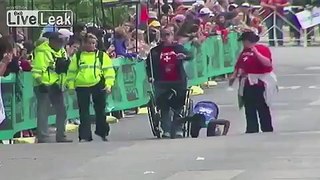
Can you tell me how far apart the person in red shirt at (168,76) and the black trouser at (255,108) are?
1095mm

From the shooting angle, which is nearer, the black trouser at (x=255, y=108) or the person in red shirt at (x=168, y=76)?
the black trouser at (x=255, y=108)

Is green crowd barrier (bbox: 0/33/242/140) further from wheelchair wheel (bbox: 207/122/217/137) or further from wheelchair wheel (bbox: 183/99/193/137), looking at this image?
wheelchair wheel (bbox: 207/122/217/137)

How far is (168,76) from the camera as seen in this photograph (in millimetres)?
16266

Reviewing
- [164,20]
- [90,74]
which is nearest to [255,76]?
[90,74]

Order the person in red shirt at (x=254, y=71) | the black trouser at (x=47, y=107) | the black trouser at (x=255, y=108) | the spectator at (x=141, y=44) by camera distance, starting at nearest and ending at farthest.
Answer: the person in red shirt at (x=254, y=71), the black trouser at (x=255, y=108), the black trouser at (x=47, y=107), the spectator at (x=141, y=44)

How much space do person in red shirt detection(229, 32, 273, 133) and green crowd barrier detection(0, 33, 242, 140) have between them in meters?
3.38

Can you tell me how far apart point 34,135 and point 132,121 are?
2.77 metres

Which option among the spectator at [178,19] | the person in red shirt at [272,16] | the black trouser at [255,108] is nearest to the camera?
the black trouser at [255,108]

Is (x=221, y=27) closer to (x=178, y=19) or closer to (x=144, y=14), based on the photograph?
(x=178, y=19)

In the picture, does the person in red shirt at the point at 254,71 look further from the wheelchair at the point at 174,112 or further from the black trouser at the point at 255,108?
the wheelchair at the point at 174,112

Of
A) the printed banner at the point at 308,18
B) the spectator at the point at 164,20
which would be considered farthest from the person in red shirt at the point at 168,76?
the printed banner at the point at 308,18

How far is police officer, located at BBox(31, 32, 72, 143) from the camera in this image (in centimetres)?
1612

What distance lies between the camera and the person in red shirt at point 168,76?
16.2 meters

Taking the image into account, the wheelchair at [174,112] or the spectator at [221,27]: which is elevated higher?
the spectator at [221,27]
